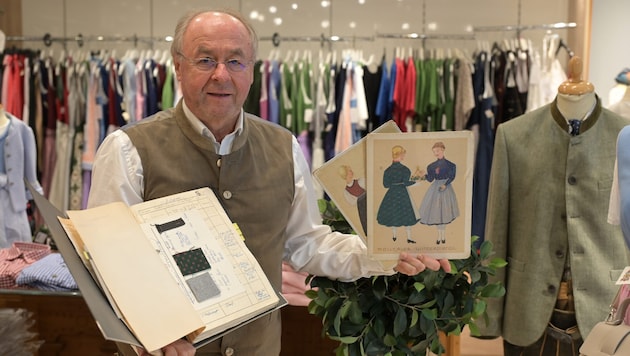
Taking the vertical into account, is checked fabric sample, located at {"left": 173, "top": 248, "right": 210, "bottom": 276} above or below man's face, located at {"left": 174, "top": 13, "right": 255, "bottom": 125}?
below

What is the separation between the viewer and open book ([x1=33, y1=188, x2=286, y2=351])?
1287mm

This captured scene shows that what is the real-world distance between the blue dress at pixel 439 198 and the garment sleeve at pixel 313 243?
0.78 feet

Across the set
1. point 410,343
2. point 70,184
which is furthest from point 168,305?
point 70,184

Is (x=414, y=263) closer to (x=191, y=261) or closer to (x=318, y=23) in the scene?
(x=191, y=261)

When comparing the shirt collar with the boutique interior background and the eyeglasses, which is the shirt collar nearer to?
the eyeglasses

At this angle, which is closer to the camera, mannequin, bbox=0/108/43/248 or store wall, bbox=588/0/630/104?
mannequin, bbox=0/108/43/248

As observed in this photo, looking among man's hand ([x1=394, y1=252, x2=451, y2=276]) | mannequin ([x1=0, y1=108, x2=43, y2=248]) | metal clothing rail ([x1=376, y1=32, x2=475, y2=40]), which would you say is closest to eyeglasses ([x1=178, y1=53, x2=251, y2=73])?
man's hand ([x1=394, y1=252, x2=451, y2=276])

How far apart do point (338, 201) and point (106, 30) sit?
4.65 metres

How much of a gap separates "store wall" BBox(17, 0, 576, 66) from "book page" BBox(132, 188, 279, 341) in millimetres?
4039

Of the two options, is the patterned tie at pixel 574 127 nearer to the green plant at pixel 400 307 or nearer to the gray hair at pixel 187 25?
the green plant at pixel 400 307

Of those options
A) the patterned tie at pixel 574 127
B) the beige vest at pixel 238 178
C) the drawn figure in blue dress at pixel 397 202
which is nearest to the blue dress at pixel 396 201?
the drawn figure in blue dress at pixel 397 202

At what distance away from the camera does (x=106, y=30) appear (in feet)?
18.6

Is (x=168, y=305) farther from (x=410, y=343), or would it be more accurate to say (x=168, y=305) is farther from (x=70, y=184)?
(x=70, y=184)

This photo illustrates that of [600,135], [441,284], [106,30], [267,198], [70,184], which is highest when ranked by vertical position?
[106,30]
